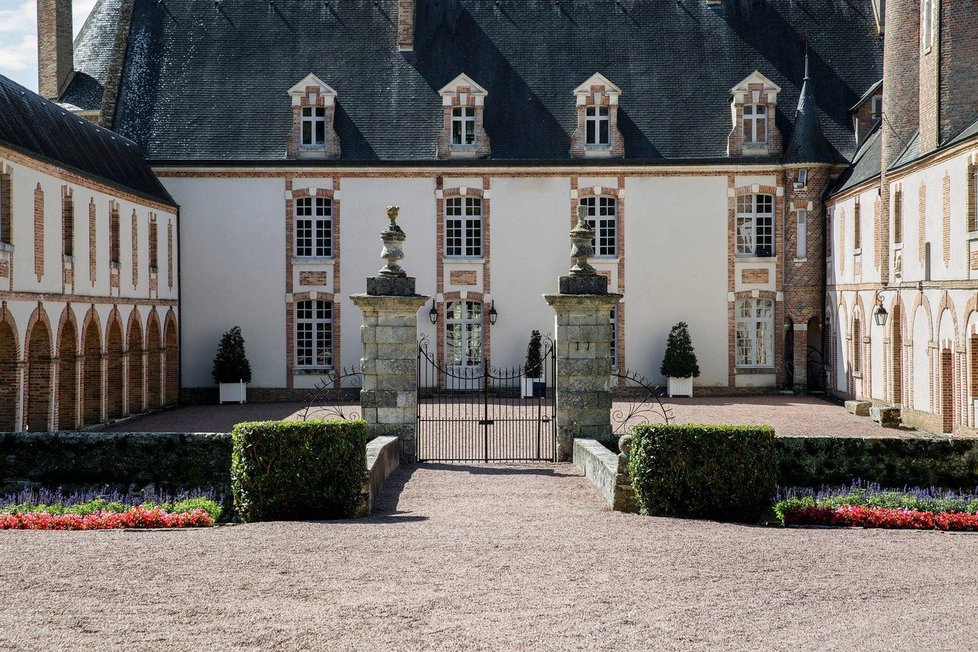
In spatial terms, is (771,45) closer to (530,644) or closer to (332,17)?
(332,17)

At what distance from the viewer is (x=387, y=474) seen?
13727 millimetres

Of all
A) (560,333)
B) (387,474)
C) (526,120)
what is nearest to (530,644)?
(387,474)

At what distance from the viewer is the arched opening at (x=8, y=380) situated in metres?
17.7

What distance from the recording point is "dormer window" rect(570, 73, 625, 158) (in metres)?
26.6

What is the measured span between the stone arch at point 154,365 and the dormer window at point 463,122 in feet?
24.7

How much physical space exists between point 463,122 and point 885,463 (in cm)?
1634

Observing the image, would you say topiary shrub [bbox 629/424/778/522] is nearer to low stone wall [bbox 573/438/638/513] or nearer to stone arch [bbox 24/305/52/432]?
low stone wall [bbox 573/438/638/513]

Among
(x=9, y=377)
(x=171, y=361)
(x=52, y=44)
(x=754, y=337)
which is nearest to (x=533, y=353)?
(x=754, y=337)

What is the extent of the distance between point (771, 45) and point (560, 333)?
16606 millimetres

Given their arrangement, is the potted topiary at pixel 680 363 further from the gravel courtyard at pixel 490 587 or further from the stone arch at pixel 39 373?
the gravel courtyard at pixel 490 587

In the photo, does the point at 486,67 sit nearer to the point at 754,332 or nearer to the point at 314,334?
the point at 314,334

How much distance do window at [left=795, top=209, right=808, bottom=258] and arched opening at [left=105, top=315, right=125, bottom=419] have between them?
15.1 metres

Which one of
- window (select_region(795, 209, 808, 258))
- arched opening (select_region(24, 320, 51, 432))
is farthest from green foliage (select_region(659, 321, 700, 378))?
arched opening (select_region(24, 320, 51, 432))

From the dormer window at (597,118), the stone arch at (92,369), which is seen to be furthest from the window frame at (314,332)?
the dormer window at (597,118)
